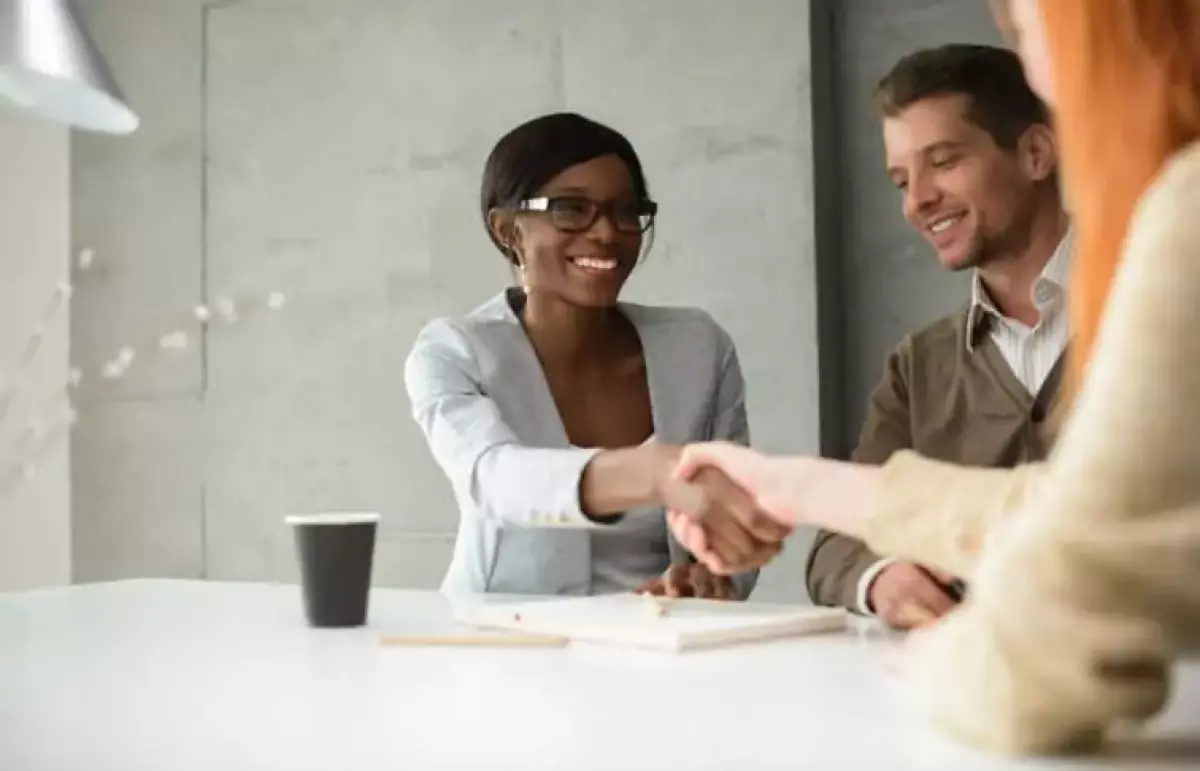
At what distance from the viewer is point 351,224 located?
294cm

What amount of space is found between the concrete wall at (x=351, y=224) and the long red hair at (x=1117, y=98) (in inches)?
66.2

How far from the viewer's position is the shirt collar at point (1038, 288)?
169 cm

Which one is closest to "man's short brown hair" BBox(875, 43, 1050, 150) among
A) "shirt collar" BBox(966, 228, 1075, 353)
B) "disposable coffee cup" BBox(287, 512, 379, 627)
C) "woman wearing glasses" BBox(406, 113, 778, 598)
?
"shirt collar" BBox(966, 228, 1075, 353)

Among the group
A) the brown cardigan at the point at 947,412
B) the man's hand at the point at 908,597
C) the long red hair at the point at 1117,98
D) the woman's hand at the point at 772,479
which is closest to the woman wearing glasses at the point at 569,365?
the brown cardigan at the point at 947,412

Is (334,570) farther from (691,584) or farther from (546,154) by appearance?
(546,154)

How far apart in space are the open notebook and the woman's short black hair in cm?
84

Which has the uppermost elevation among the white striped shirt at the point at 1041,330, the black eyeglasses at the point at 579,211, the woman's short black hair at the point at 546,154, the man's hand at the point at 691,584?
the woman's short black hair at the point at 546,154

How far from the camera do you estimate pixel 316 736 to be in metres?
0.74

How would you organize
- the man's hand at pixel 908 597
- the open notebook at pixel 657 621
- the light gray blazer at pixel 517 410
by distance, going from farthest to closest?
the light gray blazer at pixel 517 410
the man's hand at pixel 908 597
the open notebook at pixel 657 621

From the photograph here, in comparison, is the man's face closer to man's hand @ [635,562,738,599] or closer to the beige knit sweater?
man's hand @ [635,562,738,599]

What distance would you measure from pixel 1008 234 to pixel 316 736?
134 centimetres

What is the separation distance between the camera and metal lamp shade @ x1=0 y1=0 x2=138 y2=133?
153 cm

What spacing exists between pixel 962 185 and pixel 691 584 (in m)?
0.70

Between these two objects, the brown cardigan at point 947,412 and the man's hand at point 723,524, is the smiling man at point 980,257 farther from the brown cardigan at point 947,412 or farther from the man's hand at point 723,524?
the man's hand at point 723,524
